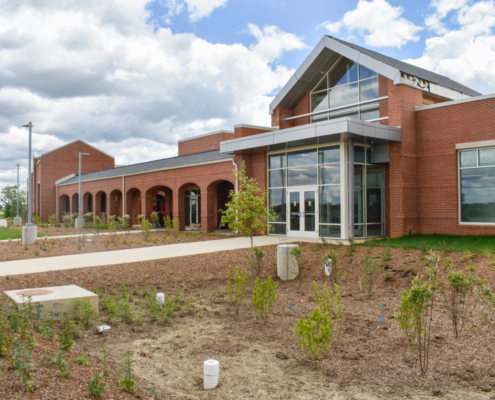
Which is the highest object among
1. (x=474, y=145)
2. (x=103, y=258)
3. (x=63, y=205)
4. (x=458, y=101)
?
(x=458, y=101)

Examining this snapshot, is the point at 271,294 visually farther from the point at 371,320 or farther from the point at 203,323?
the point at 371,320

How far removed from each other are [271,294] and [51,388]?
361 centimetres

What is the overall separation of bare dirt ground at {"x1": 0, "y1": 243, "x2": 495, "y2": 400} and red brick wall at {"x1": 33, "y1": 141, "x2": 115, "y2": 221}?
136 ft

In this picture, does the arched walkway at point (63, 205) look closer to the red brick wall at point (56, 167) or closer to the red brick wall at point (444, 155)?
the red brick wall at point (56, 167)

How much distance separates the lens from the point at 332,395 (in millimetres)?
3979

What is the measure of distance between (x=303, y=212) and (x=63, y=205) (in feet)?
122

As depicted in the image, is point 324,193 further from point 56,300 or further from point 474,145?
point 56,300

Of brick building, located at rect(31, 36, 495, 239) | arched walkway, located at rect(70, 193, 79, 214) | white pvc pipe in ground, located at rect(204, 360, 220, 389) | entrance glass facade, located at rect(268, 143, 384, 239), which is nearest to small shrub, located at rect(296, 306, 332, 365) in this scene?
white pvc pipe in ground, located at rect(204, 360, 220, 389)

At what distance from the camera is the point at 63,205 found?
4616cm

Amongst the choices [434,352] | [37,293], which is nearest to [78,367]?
[37,293]

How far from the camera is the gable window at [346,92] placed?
1770 cm

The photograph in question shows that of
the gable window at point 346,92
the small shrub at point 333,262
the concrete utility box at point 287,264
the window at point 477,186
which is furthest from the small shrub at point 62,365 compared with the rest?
the gable window at point 346,92

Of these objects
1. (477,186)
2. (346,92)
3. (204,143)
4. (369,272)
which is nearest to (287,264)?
(369,272)

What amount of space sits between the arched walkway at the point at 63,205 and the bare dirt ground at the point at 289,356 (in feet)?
133
